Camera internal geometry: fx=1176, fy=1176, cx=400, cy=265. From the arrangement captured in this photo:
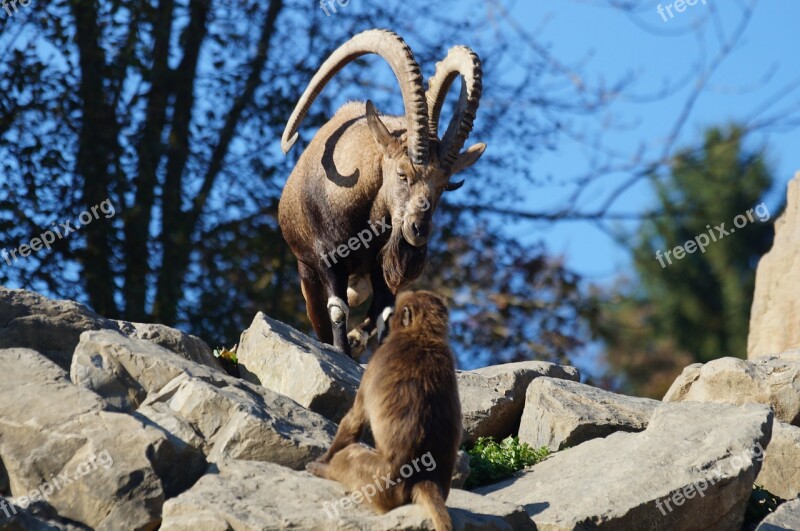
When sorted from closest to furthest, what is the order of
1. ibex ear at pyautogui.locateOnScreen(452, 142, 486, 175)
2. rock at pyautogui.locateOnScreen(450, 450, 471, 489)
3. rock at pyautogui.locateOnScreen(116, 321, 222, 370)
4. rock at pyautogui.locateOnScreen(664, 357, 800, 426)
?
rock at pyautogui.locateOnScreen(450, 450, 471, 489)
rock at pyautogui.locateOnScreen(116, 321, 222, 370)
rock at pyautogui.locateOnScreen(664, 357, 800, 426)
ibex ear at pyautogui.locateOnScreen(452, 142, 486, 175)

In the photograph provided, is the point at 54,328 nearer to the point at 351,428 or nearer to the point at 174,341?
the point at 174,341

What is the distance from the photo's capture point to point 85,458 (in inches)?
222

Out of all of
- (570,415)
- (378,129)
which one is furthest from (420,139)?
(570,415)

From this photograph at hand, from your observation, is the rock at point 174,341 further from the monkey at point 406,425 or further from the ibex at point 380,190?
the monkey at point 406,425

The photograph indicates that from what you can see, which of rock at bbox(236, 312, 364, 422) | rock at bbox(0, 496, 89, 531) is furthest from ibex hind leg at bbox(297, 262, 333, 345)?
rock at bbox(0, 496, 89, 531)

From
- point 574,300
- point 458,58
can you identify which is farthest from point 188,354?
point 574,300

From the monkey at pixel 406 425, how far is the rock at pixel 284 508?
0.09 m

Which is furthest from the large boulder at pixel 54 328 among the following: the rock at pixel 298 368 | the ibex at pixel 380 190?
the ibex at pixel 380 190

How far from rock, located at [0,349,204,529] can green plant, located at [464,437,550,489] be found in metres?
1.99

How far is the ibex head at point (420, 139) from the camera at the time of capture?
8320 millimetres

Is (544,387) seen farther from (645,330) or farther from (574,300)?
(645,330)

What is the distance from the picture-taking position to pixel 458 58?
8.90 meters

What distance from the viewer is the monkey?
5441 mm

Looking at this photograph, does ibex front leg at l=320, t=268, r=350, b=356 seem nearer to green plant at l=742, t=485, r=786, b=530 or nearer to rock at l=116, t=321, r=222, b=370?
Answer: rock at l=116, t=321, r=222, b=370
